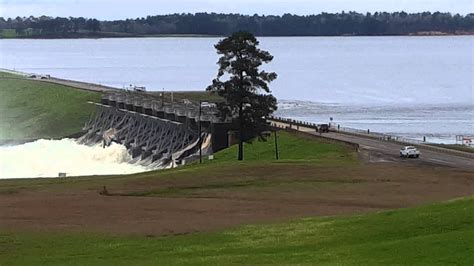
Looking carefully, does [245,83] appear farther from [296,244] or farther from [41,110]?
[41,110]

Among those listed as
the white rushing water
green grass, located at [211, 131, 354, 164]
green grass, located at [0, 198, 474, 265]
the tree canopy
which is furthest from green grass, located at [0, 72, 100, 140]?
green grass, located at [0, 198, 474, 265]

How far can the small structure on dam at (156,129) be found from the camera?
69.2 meters

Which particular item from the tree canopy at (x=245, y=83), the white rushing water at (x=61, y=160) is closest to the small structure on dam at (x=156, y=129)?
the white rushing water at (x=61, y=160)

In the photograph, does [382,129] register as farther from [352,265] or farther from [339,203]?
[352,265]

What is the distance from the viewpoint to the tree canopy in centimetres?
5659

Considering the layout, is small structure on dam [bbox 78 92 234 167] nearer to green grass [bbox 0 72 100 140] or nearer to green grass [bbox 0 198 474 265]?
green grass [bbox 0 72 100 140]

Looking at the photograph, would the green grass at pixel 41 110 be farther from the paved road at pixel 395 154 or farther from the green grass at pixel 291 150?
the paved road at pixel 395 154

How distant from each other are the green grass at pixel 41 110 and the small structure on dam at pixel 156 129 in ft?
12.7

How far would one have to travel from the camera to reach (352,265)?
61.7 ft

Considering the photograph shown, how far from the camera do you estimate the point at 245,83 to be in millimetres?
57250

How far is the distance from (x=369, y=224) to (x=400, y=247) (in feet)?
15.0

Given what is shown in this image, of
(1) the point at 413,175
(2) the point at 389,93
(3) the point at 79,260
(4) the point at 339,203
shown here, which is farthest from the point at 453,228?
(2) the point at 389,93

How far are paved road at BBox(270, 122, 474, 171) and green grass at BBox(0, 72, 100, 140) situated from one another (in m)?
39.9

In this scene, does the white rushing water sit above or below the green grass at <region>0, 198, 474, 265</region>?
below
